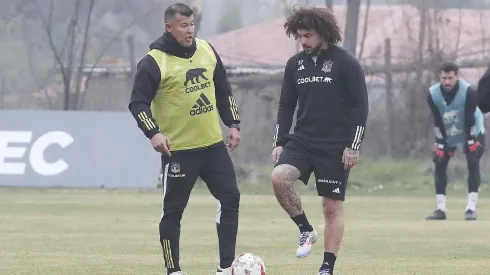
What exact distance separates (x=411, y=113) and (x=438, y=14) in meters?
3.17

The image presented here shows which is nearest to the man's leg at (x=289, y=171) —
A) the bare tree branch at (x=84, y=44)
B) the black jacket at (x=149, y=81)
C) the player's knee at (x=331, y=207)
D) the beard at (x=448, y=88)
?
the player's knee at (x=331, y=207)

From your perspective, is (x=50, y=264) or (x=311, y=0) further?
(x=311, y=0)

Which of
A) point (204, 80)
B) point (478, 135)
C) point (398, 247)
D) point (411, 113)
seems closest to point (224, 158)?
point (204, 80)

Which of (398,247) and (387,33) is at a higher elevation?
(387,33)

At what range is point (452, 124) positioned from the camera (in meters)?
17.7

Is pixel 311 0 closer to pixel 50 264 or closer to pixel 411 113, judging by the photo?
pixel 411 113

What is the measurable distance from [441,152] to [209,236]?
4.61m

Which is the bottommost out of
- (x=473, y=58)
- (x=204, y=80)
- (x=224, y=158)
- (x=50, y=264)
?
(x=50, y=264)

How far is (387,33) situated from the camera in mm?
31688

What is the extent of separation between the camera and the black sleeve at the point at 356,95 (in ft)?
32.0

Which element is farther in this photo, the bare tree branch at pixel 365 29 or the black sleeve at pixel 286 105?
the bare tree branch at pixel 365 29

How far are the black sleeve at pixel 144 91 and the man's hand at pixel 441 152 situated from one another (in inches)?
349

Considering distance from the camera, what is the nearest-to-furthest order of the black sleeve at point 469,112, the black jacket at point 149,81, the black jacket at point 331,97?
1. the black jacket at point 149,81
2. the black jacket at point 331,97
3. the black sleeve at point 469,112

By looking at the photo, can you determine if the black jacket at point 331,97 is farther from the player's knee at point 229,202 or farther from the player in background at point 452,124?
the player in background at point 452,124
